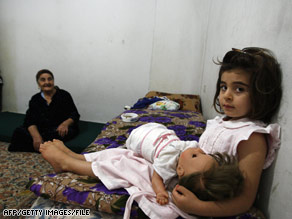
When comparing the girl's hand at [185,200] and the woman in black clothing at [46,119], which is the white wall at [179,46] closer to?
the woman in black clothing at [46,119]

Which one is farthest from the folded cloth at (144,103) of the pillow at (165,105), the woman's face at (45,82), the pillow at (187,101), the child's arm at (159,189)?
the child's arm at (159,189)

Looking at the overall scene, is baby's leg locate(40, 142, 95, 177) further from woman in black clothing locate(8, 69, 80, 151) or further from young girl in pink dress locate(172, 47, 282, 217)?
woman in black clothing locate(8, 69, 80, 151)

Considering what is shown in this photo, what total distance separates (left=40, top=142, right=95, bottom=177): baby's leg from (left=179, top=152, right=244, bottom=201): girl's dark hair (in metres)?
0.55

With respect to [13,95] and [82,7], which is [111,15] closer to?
[82,7]

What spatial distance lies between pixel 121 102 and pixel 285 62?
282 centimetres

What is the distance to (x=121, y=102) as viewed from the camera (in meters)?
3.40

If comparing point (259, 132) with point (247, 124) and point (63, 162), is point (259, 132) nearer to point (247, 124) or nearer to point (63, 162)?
point (247, 124)

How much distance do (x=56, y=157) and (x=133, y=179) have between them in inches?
20.6

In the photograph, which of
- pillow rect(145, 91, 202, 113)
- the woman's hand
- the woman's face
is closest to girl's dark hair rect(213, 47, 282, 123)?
pillow rect(145, 91, 202, 113)

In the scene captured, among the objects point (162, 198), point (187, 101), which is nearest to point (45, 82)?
point (187, 101)

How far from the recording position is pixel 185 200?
73cm

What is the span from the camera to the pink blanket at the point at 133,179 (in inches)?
30.9

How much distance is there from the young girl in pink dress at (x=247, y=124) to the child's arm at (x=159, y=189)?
5cm

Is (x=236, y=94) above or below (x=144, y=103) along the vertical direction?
above
